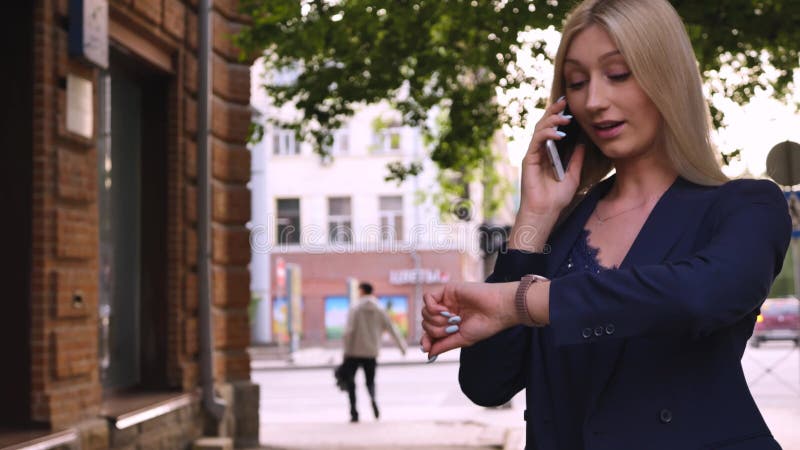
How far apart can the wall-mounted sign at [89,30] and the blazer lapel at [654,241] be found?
619cm

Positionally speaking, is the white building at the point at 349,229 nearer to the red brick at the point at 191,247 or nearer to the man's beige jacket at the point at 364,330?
the man's beige jacket at the point at 364,330

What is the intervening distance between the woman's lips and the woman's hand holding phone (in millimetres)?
82

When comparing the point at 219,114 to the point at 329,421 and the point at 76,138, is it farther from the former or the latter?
the point at 329,421

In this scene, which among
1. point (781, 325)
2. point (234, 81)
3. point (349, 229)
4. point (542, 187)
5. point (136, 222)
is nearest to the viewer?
point (542, 187)

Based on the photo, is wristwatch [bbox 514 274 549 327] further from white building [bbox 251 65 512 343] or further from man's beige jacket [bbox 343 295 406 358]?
white building [bbox 251 65 512 343]

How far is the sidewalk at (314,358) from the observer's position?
33875mm

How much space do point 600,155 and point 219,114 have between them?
9.44 m

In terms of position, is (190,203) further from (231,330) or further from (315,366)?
(315,366)

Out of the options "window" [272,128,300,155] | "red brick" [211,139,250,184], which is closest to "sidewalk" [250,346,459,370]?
"window" [272,128,300,155]

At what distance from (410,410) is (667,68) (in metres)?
17.3

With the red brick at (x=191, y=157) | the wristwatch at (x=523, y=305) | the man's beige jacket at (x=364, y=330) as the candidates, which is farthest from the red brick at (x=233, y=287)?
the wristwatch at (x=523, y=305)

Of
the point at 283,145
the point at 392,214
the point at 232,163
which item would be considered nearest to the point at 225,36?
the point at 232,163

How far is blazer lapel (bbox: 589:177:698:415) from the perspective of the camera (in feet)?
6.61

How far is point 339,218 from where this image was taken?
1906 inches
